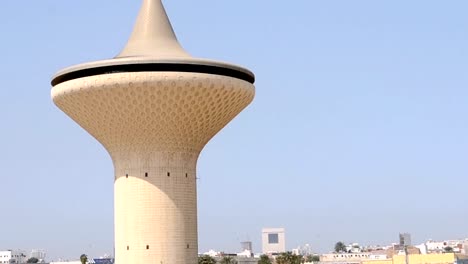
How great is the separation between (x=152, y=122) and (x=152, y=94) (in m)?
1.31

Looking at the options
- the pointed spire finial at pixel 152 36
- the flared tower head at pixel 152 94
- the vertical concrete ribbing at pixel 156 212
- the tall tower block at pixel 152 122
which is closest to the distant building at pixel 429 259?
the flared tower head at pixel 152 94

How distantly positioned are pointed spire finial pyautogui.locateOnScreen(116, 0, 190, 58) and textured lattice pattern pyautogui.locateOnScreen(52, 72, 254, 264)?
1.99 meters

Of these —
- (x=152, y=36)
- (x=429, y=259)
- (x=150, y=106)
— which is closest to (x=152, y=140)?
(x=150, y=106)

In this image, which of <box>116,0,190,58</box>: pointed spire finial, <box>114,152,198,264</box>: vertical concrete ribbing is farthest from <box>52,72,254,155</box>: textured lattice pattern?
<box>116,0,190,58</box>: pointed spire finial

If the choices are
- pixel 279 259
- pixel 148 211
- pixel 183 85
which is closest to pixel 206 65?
pixel 183 85

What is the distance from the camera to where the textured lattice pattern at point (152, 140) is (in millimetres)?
35031

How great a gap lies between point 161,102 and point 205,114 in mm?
2300

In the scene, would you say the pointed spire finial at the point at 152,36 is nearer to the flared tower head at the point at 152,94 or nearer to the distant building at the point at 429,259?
the flared tower head at the point at 152,94

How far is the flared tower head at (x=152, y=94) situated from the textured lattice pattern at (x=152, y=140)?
0.14 feet

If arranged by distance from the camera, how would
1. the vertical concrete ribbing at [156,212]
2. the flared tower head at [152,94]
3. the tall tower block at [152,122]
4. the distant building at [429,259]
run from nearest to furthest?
the flared tower head at [152,94]
the tall tower block at [152,122]
the vertical concrete ribbing at [156,212]
the distant building at [429,259]

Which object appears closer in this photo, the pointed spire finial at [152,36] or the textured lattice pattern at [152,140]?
the textured lattice pattern at [152,140]

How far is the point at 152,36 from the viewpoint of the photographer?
3750 centimetres

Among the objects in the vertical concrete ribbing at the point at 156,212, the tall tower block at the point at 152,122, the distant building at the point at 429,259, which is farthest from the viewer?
the distant building at the point at 429,259

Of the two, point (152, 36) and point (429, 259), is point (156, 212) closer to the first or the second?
point (152, 36)
